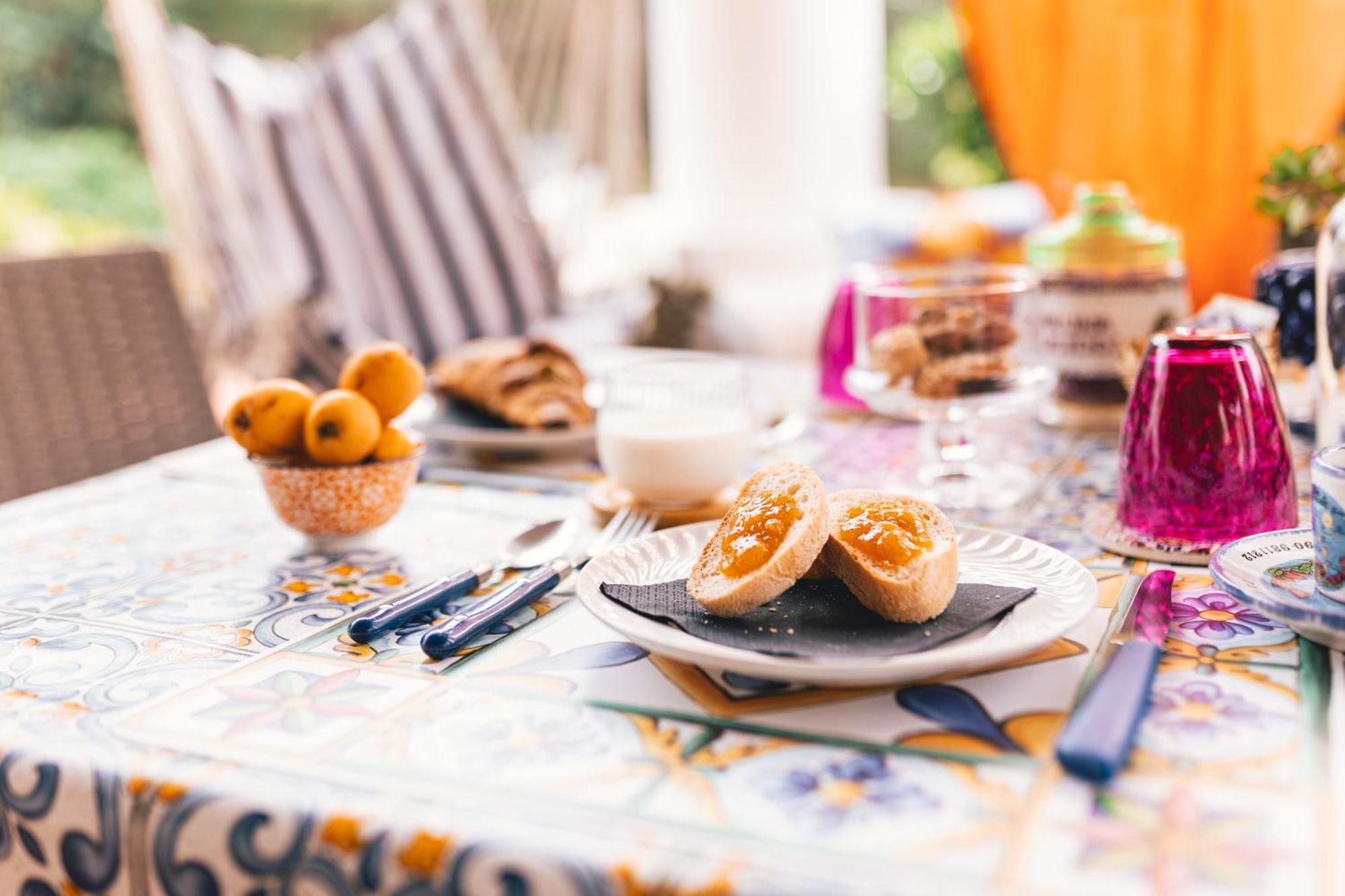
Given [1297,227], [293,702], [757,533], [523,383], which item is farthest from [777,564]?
[1297,227]

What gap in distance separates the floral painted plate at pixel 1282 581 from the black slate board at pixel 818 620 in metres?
0.12

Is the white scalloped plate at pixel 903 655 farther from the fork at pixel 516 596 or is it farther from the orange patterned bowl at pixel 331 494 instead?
the orange patterned bowl at pixel 331 494

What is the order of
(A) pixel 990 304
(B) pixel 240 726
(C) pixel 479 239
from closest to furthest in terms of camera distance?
1. (B) pixel 240 726
2. (A) pixel 990 304
3. (C) pixel 479 239

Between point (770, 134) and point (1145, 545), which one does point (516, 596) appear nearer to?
point (1145, 545)

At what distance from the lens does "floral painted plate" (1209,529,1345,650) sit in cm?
60

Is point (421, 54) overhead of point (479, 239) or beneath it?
overhead

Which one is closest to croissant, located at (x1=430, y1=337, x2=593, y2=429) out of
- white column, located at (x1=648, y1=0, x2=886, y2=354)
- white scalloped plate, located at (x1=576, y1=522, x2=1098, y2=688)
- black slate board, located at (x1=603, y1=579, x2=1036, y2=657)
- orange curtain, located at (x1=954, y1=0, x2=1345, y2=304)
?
white scalloped plate, located at (x1=576, y1=522, x2=1098, y2=688)

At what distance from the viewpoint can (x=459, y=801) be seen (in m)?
0.49

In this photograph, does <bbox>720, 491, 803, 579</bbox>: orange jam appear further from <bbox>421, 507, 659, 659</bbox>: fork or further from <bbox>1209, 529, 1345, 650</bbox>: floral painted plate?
<bbox>1209, 529, 1345, 650</bbox>: floral painted plate

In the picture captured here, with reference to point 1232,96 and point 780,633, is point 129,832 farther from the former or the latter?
point 1232,96

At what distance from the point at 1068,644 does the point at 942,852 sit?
0.23 metres

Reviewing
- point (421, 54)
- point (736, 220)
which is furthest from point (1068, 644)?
point (736, 220)

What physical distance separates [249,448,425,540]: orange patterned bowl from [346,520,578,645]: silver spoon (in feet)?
0.37

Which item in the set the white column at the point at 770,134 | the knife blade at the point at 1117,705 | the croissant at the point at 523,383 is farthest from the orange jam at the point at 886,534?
the white column at the point at 770,134
